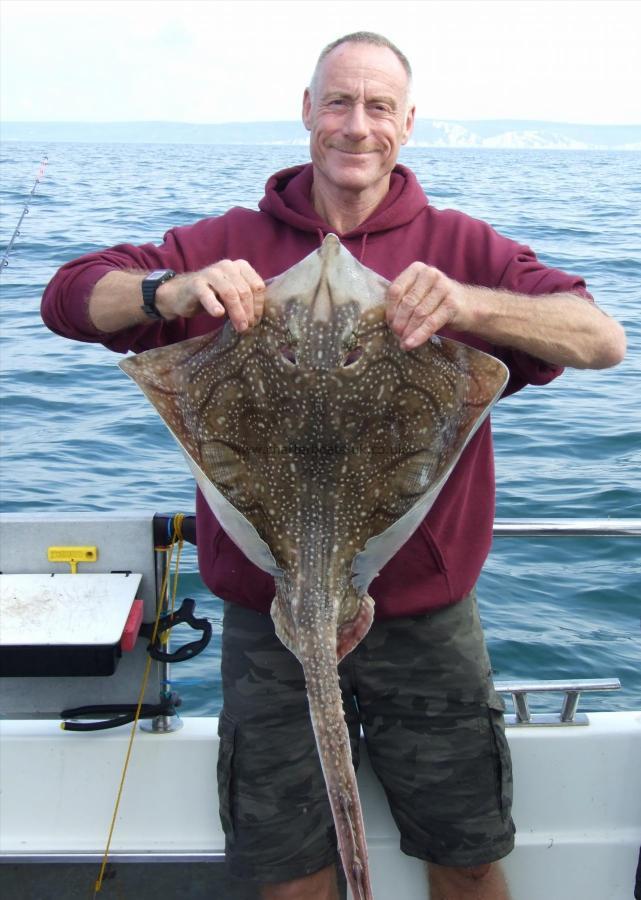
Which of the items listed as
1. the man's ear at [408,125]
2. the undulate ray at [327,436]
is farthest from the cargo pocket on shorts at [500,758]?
the man's ear at [408,125]

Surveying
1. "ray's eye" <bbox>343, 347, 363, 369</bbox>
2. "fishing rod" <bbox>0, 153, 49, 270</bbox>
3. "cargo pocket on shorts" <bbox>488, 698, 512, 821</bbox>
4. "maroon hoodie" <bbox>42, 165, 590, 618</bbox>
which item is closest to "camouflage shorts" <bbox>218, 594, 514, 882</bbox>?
"cargo pocket on shorts" <bbox>488, 698, 512, 821</bbox>

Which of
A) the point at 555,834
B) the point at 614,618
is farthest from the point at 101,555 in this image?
the point at 614,618

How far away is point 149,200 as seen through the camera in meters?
23.1

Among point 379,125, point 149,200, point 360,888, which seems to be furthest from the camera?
point 149,200

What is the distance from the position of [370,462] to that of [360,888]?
89 cm

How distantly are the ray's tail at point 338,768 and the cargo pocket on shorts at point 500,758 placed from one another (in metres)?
0.86

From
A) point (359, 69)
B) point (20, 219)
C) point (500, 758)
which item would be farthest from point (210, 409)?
point (20, 219)

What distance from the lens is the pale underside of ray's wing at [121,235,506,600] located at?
78.2 inches

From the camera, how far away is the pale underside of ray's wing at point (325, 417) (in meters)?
1.99

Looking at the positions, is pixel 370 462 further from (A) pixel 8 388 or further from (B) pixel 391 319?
(A) pixel 8 388

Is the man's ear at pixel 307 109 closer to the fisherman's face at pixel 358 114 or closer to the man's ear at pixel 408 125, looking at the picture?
the fisherman's face at pixel 358 114

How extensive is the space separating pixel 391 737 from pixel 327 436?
116cm

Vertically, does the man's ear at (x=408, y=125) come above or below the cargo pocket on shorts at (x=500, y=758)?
above

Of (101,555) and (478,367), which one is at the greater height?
(478,367)
